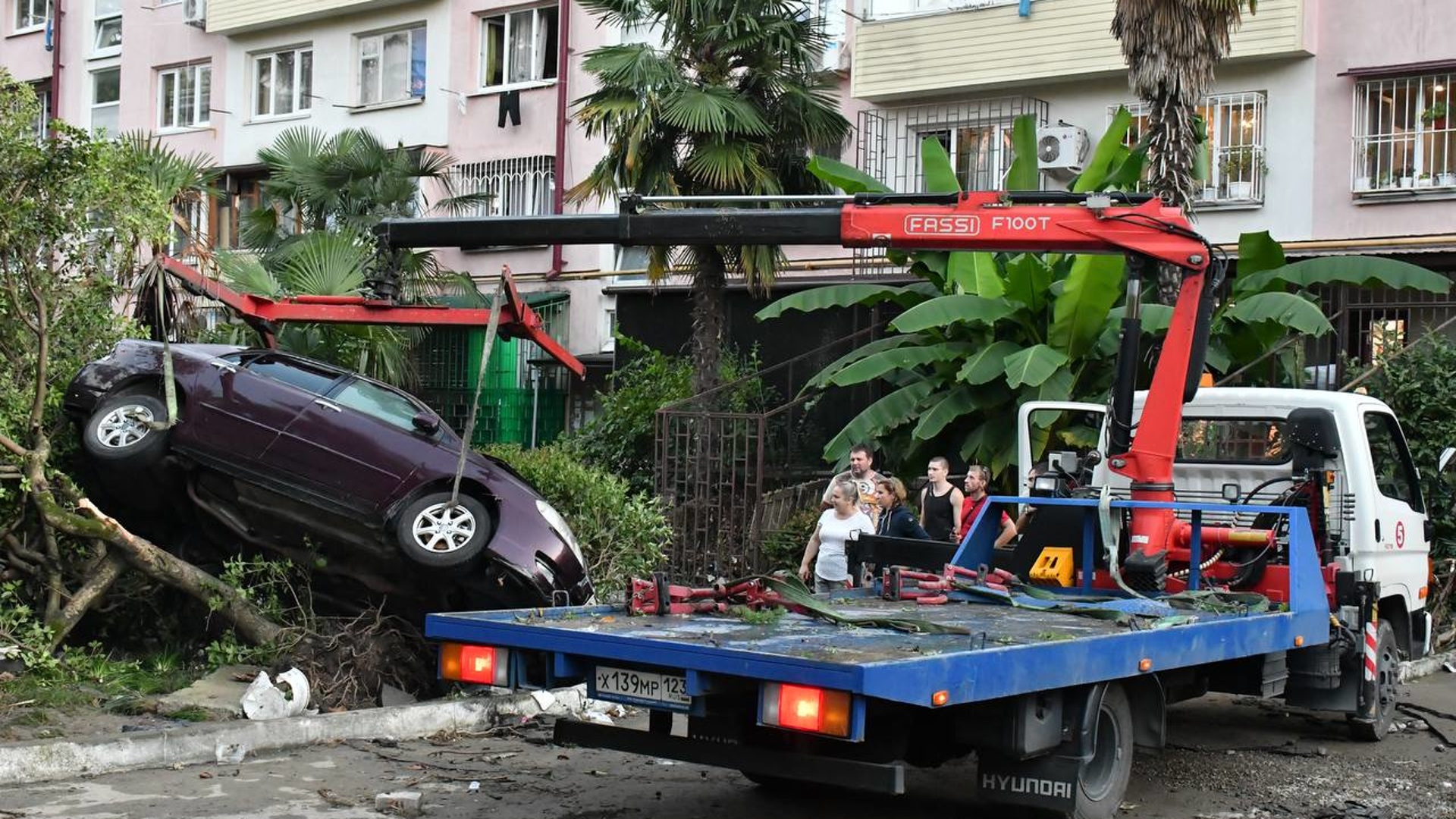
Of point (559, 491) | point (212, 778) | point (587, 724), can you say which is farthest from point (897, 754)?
point (559, 491)

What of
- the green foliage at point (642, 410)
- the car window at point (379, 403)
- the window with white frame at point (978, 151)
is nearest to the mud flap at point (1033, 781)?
the car window at point (379, 403)

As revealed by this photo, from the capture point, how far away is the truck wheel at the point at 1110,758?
7.07m

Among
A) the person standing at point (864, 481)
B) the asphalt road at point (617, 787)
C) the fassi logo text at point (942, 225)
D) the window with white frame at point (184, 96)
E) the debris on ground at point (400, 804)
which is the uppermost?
the window with white frame at point (184, 96)

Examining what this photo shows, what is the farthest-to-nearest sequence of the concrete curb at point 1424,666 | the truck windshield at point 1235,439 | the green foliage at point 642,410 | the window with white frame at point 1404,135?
the green foliage at point 642,410 → the window with white frame at point 1404,135 → the concrete curb at point 1424,666 → the truck windshield at point 1235,439

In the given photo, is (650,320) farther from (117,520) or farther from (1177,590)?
(1177,590)

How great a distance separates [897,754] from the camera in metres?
6.43

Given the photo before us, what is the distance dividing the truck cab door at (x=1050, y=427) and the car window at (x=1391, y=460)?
1.75 metres

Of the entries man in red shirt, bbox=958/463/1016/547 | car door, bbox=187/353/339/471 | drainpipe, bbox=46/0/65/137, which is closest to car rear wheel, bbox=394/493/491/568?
car door, bbox=187/353/339/471

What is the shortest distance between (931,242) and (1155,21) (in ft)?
22.6

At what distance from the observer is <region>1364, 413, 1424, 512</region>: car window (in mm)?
10453

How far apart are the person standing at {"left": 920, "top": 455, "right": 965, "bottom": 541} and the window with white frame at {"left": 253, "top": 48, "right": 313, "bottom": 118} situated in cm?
1870

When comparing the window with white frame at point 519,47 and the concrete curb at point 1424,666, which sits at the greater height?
the window with white frame at point 519,47

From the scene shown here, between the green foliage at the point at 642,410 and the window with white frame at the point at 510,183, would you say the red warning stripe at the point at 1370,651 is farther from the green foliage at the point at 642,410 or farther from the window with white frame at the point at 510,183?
the window with white frame at the point at 510,183

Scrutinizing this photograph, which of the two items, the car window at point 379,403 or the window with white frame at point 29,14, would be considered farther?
the window with white frame at point 29,14
